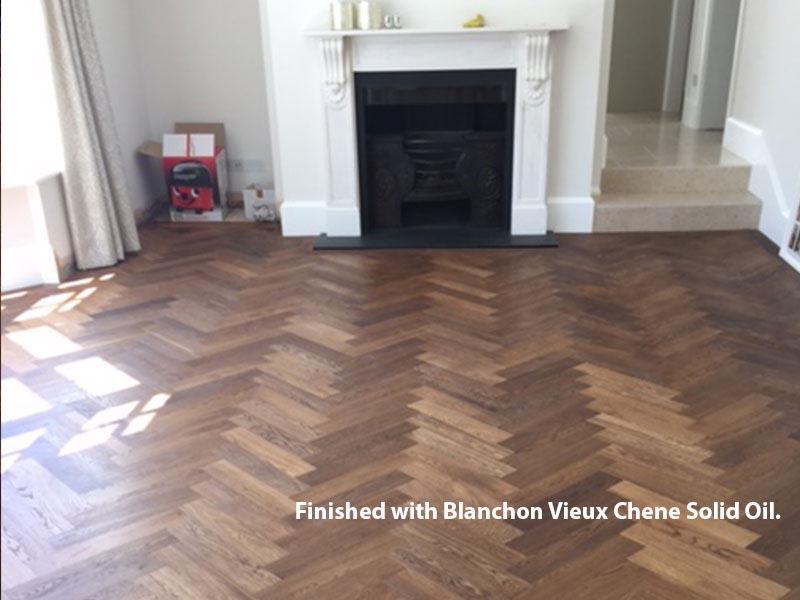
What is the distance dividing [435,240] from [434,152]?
529 mm

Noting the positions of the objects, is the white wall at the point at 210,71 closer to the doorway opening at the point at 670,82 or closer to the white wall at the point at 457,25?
the white wall at the point at 457,25

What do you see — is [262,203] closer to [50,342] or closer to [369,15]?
[369,15]

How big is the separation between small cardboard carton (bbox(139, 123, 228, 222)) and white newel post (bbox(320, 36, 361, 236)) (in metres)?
0.94

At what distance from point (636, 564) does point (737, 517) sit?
389 millimetres

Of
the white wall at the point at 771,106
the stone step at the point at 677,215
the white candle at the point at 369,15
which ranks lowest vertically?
the stone step at the point at 677,215

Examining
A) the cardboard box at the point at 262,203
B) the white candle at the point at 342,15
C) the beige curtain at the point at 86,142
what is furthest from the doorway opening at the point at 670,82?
the beige curtain at the point at 86,142

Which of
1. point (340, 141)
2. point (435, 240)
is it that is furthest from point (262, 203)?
point (435, 240)

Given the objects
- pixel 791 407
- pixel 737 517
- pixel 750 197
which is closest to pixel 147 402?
pixel 737 517

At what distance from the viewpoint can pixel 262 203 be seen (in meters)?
5.13

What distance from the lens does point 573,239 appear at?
15.3 ft

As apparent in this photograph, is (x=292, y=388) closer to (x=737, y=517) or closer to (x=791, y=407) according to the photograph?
(x=737, y=517)

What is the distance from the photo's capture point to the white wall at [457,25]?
4.39m

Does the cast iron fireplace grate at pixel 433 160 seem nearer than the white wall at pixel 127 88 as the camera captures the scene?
Yes

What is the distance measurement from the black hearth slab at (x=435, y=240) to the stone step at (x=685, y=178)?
73 centimetres
